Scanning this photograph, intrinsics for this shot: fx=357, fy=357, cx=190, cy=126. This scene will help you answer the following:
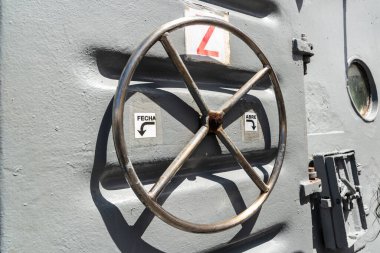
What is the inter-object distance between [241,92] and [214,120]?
0.15 metres

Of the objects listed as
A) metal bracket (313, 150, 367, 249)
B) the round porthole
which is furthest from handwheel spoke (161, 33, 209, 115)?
the round porthole

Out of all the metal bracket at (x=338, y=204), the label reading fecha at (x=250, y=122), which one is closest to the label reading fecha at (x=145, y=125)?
the label reading fecha at (x=250, y=122)

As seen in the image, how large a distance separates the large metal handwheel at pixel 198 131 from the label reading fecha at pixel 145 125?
9cm

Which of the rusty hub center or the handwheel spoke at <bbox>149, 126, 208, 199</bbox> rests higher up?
the rusty hub center

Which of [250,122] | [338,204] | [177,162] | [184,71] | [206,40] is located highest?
[206,40]

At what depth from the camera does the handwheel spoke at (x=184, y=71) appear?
0.90 m

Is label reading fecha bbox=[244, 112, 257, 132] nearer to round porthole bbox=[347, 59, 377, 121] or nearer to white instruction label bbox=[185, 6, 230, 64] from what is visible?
white instruction label bbox=[185, 6, 230, 64]

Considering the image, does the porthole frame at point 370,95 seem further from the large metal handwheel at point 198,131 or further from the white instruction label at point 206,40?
the white instruction label at point 206,40

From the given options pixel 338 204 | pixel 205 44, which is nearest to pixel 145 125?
pixel 205 44

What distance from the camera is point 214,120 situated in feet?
3.29

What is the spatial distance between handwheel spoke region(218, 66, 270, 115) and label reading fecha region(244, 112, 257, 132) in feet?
0.31

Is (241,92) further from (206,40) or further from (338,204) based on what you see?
(338,204)

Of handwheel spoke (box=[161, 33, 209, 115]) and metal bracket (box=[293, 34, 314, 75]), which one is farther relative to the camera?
metal bracket (box=[293, 34, 314, 75])

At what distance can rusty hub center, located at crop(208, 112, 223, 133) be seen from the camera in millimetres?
999
